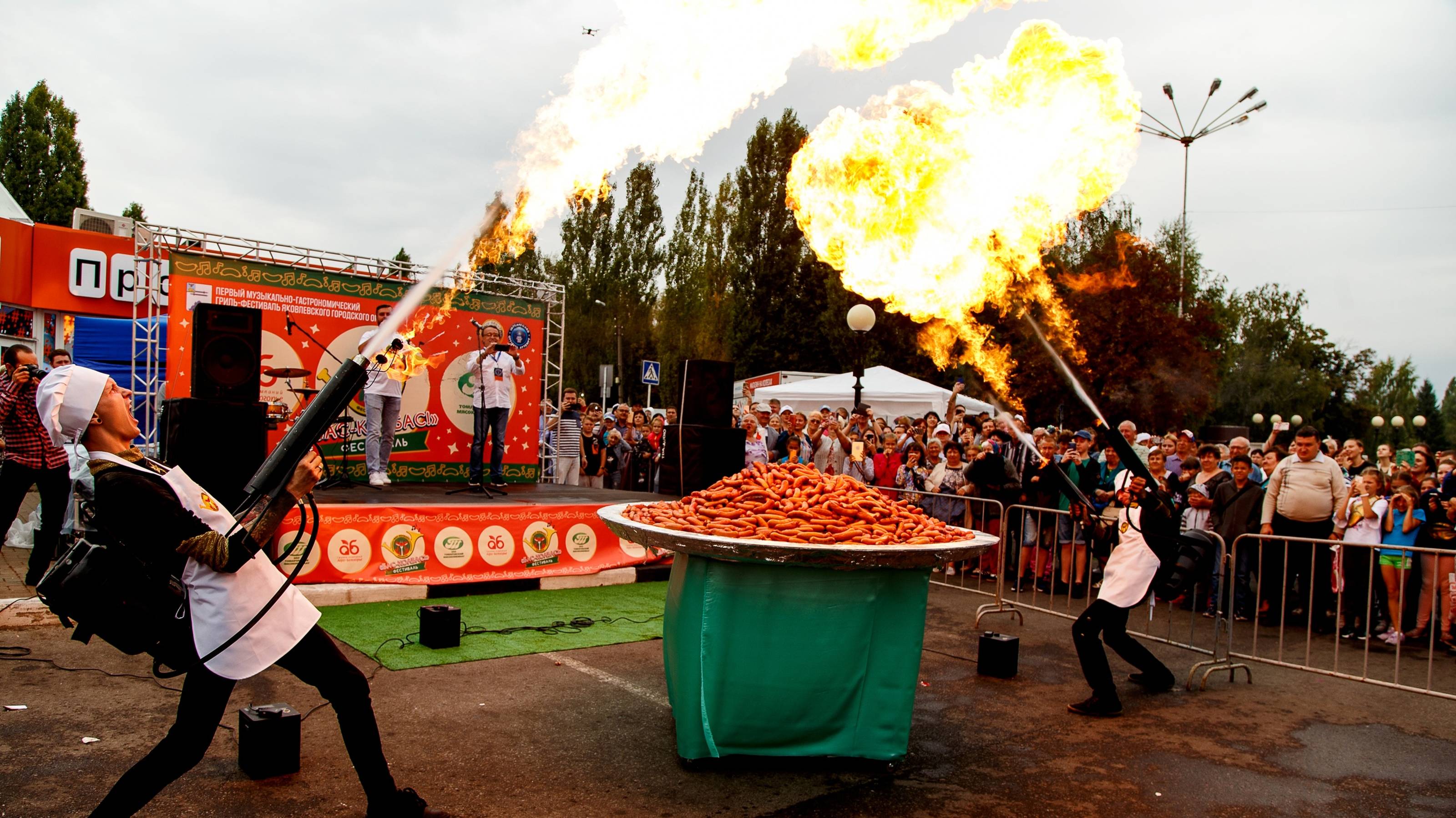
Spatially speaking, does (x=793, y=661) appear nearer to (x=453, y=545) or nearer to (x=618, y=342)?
(x=453, y=545)

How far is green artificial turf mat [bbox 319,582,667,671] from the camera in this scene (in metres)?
7.00

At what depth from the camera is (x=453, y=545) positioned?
9312 millimetres

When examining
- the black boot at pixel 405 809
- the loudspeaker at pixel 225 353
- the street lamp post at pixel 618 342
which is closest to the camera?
the black boot at pixel 405 809

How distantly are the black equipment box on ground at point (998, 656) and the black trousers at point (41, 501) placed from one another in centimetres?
804

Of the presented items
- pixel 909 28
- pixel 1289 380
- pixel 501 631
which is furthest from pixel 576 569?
pixel 1289 380

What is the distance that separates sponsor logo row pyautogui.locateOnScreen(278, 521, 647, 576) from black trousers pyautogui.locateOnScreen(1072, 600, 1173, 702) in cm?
380

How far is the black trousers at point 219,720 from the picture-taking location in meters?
3.30

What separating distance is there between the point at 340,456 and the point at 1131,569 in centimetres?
1108

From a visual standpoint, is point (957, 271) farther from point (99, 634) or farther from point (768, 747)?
point (99, 634)

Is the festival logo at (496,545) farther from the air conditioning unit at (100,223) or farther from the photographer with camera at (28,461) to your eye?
the air conditioning unit at (100,223)

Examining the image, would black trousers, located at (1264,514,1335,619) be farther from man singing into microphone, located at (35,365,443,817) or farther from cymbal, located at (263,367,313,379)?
cymbal, located at (263,367,313,379)

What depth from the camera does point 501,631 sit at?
306 inches

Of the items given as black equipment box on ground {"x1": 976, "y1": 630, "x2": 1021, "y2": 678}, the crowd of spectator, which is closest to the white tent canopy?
the crowd of spectator

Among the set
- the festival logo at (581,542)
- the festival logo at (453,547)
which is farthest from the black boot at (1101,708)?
the festival logo at (453,547)
